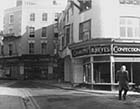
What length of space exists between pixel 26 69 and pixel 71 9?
22.9 meters

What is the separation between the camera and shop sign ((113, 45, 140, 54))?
2098 cm

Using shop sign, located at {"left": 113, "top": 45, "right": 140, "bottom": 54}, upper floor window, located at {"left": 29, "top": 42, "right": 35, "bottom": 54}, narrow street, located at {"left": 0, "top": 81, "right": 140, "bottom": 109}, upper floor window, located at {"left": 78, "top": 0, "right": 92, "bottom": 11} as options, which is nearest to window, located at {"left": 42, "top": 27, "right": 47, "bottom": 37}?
upper floor window, located at {"left": 29, "top": 42, "right": 35, "bottom": 54}

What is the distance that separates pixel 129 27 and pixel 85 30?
414 centimetres

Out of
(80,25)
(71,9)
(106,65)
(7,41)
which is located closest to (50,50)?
(7,41)

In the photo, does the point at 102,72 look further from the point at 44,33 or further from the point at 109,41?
the point at 44,33

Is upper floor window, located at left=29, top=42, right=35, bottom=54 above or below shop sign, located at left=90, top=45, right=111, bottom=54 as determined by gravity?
above

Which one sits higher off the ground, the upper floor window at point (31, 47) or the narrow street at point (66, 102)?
the upper floor window at point (31, 47)

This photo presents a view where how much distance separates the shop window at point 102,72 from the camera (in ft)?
71.3

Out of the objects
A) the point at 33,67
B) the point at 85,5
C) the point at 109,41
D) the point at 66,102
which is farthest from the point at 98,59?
the point at 33,67

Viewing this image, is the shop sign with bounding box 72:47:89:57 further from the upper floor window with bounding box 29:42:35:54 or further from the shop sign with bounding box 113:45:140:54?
the upper floor window with bounding box 29:42:35:54

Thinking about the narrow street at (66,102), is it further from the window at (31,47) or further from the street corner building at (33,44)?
the window at (31,47)

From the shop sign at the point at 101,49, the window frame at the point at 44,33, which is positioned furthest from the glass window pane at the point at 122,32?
the window frame at the point at 44,33

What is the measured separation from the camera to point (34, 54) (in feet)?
158

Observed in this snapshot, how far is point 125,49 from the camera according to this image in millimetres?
21062
